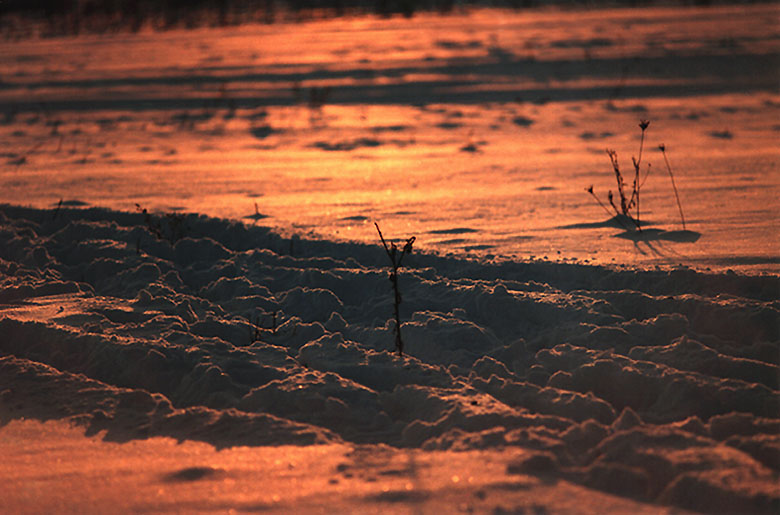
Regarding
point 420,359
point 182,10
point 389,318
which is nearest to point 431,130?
point 389,318

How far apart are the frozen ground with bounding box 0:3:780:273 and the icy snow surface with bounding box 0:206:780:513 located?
0.64 m

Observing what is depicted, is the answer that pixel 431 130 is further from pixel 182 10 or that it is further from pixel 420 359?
pixel 182 10

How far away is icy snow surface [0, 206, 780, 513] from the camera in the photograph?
2684 millimetres

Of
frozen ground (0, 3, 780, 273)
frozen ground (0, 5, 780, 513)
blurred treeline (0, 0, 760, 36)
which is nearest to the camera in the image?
frozen ground (0, 5, 780, 513)

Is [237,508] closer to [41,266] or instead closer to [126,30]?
[41,266]

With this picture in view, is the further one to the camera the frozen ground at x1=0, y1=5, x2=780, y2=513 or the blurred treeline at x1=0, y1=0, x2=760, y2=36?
the blurred treeline at x1=0, y1=0, x2=760, y2=36

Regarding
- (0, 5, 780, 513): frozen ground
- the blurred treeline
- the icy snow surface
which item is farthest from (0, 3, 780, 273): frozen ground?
the blurred treeline

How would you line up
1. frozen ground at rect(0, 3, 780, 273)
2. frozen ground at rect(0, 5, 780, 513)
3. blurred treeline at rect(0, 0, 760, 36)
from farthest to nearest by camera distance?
blurred treeline at rect(0, 0, 760, 36), frozen ground at rect(0, 3, 780, 273), frozen ground at rect(0, 5, 780, 513)

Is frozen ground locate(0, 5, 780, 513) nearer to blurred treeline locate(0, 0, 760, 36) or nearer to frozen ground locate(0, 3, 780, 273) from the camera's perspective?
frozen ground locate(0, 3, 780, 273)

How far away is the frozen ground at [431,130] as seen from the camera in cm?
518

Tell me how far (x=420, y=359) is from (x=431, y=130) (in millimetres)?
5123

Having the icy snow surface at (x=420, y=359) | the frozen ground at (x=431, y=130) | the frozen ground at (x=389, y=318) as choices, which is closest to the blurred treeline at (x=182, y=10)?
the frozen ground at (x=431, y=130)

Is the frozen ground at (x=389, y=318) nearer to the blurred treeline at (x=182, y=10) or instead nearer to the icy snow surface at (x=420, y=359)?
the icy snow surface at (x=420, y=359)

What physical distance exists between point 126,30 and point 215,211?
41.8 feet
